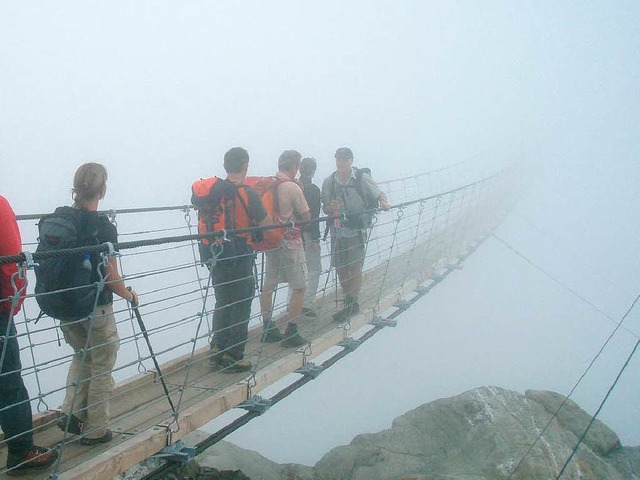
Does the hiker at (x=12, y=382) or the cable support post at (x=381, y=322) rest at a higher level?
the hiker at (x=12, y=382)

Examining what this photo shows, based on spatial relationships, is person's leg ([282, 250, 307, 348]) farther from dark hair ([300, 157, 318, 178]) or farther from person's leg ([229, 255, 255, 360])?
dark hair ([300, 157, 318, 178])

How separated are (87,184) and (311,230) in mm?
1534

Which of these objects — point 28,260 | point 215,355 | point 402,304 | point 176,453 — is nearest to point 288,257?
→ point 215,355

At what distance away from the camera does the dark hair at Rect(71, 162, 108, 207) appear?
1.50 meters

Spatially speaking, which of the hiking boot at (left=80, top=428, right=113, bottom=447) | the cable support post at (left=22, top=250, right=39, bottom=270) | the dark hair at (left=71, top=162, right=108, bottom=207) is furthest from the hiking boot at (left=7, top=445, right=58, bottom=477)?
the dark hair at (left=71, top=162, right=108, bottom=207)

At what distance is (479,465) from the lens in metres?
3.45

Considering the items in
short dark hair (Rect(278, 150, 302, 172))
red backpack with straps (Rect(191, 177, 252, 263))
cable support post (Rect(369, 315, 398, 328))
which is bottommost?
cable support post (Rect(369, 315, 398, 328))

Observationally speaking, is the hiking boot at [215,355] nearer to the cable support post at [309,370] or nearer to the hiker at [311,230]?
the cable support post at [309,370]

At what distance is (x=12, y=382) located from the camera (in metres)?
1.44

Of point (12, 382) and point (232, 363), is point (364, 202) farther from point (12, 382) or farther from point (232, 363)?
point (12, 382)

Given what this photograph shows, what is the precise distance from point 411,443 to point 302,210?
7.30 feet

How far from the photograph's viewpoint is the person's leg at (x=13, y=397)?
1.42 metres

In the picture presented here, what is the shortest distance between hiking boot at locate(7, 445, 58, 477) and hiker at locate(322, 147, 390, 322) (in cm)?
160

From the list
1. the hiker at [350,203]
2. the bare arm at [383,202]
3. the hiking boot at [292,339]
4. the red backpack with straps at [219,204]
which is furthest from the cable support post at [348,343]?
the red backpack with straps at [219,204]
